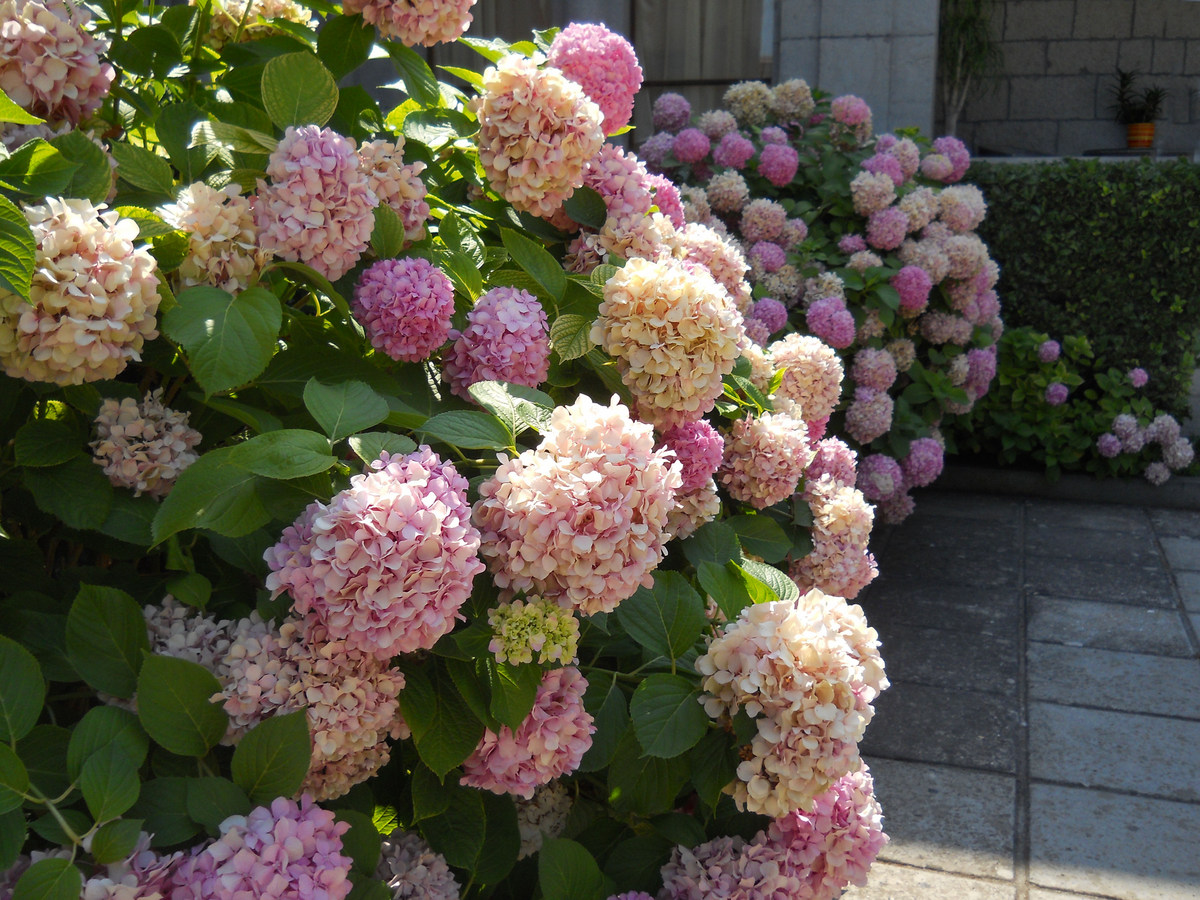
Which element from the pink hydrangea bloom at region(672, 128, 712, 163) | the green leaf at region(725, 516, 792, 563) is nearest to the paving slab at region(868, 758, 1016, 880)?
the green leaf at region(725, 516, 792, 563)

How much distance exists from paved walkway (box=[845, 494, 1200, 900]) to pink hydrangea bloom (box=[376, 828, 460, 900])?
1.31 metres

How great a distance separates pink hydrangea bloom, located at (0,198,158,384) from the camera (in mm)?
873

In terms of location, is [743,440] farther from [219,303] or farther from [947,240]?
[947,240]

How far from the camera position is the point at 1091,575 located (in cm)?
368

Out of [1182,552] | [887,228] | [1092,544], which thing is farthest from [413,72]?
[1182,552]

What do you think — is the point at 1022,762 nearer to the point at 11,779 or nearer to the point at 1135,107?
the point at 11,779

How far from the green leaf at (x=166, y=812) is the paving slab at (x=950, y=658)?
2404 mm

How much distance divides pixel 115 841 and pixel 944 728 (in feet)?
7.68

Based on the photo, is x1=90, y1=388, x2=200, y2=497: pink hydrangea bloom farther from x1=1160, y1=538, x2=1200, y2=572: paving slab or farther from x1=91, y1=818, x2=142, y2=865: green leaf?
x1=1160, y1=538, x2=1200, y2=572: paving slab

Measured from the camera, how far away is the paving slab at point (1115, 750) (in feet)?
7.98

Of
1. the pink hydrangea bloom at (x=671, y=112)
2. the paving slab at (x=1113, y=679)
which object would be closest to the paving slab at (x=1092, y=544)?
the paving slab at (x=1113, y=679)

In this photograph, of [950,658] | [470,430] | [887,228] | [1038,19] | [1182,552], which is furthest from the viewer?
[1038,19]

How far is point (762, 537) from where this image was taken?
5.15 feet

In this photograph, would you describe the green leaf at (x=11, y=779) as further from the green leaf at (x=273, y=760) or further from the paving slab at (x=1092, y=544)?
the paving slab at (x=1092, y=544)
